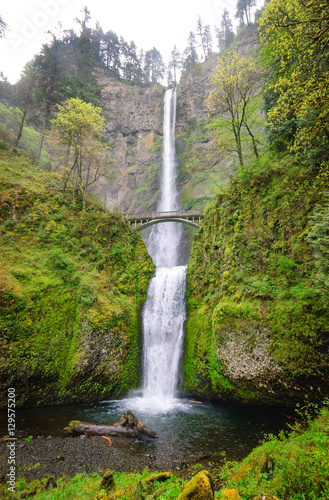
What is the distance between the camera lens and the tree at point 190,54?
43625 mm

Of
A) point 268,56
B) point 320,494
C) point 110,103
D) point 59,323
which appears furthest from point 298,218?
point 110,103

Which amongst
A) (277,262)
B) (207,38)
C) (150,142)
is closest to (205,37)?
(207,38)

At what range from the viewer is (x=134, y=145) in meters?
40.3

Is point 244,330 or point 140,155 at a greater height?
point 140,155

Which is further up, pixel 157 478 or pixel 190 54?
pixel 190 54

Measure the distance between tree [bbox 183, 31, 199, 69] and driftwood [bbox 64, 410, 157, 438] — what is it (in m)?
55.3

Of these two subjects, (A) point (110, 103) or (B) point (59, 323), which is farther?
(A) point (110, 103)

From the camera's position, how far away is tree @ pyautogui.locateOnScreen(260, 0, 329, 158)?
5.91 m

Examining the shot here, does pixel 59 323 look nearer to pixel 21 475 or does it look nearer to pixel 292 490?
pixel 21 475

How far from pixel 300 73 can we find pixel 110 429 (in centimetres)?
1481

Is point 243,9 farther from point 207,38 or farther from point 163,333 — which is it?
point 163,333

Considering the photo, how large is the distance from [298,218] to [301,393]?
5904 millimetres

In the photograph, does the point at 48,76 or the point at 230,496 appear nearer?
the point at 230,496

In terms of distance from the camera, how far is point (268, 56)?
457 inches
